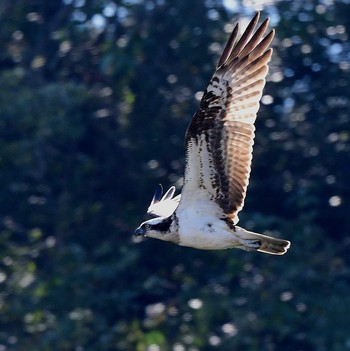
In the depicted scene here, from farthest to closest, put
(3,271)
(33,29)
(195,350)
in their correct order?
(33,29), (3,271), (195,350)

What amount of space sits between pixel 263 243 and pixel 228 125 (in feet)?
2.17

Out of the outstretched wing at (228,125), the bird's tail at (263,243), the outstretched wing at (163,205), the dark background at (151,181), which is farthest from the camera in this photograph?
the dark background at (151,181)

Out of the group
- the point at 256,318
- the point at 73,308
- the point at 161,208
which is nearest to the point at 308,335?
the point at 256,318

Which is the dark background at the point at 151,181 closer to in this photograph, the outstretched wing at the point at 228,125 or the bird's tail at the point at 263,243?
the bird's tail at the point at 263,243

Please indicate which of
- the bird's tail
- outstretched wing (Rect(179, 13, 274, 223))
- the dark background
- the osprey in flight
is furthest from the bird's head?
the dark background

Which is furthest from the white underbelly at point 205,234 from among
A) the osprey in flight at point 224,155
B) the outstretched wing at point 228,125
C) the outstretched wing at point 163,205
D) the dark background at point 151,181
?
the dark background at point 151,181

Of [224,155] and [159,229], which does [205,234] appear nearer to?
[159,229]

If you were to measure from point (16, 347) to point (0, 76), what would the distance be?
2766mm

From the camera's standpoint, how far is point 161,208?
24.5ft

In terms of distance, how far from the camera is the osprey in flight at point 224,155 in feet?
21.1

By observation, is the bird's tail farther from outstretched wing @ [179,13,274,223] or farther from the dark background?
the dark background

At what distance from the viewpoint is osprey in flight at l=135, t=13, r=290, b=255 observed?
21.1 ft

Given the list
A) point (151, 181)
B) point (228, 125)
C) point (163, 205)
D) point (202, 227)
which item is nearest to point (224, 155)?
point (228, 125)

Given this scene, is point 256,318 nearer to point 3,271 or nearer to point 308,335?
point 308,335
